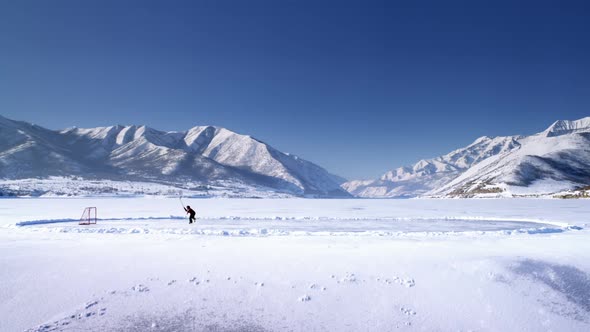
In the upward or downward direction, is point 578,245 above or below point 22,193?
below

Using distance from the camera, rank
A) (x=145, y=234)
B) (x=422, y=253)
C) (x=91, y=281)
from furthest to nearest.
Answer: (x=145, y=234) → (x=422, y=253) → (x=91, y=281)

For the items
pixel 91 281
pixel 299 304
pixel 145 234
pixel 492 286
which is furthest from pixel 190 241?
pixel 492 286

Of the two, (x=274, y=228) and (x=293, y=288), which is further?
(x=274, y=228)

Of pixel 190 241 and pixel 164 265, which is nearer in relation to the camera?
pixel 164 265

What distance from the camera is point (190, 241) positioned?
18625 mm

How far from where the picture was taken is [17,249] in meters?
15.7

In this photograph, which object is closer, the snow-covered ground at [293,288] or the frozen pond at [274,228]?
the snow-covered ground at [293,288]

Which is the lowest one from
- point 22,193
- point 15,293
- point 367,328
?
point 367,328

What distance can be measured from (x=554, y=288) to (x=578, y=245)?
9.50 meters

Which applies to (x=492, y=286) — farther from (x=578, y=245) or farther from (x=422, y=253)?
(x=578, y=245)

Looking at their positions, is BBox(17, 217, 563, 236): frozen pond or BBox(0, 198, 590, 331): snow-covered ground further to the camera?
BBox(17, 217, 563, 236): frozen pond

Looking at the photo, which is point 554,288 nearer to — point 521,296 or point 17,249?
point 521,296

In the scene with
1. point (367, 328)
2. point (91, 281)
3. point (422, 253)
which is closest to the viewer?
point (367, 328)

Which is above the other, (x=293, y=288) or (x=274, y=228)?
(x=274, y=228)
